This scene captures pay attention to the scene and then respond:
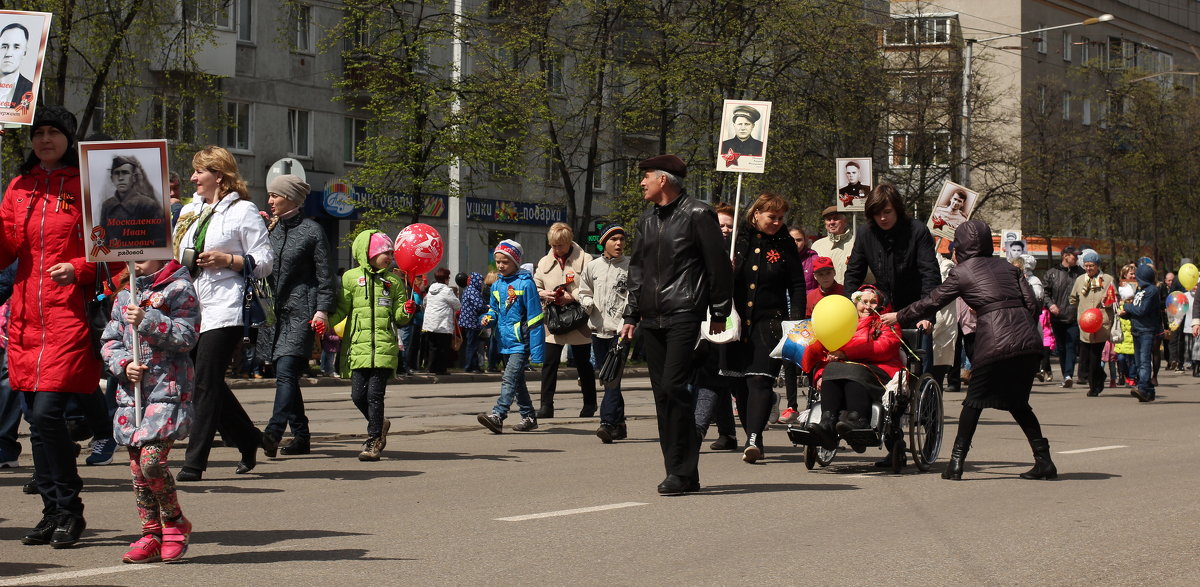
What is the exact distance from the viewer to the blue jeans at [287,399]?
37.3ft

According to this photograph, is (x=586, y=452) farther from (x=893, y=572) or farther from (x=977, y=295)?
(x=893, y=572)

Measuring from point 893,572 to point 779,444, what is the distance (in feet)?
21.4

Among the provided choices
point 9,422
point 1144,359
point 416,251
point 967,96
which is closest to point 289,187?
point 416,251

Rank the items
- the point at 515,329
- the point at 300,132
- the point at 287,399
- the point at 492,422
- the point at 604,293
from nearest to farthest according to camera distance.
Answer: the point at 287,399, the point at 492,422, the point at 604,293, the point at 515,329, the point at 300,132

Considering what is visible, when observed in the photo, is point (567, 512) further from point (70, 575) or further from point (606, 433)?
point (606, 433)

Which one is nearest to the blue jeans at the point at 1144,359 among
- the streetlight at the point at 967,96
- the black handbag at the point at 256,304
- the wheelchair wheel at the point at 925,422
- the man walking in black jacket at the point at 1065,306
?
the man walking in black jacket at the point at 1065,306

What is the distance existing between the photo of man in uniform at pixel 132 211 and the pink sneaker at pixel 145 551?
1288 mm

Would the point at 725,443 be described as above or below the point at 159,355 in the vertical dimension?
below

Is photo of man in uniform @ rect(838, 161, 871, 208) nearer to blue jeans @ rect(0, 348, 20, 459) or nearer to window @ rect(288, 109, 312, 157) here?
blue jeans @ rect(0, 348, 20, 459)

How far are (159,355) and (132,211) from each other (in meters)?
0.67

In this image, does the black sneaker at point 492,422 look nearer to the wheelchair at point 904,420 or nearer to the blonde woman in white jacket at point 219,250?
the wheelchair at point 904,420

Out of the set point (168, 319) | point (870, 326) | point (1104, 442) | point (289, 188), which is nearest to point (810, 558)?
point (168, 319)

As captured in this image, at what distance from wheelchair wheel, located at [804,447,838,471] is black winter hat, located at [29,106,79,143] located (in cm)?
554

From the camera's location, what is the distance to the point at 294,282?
1130 centimetres
